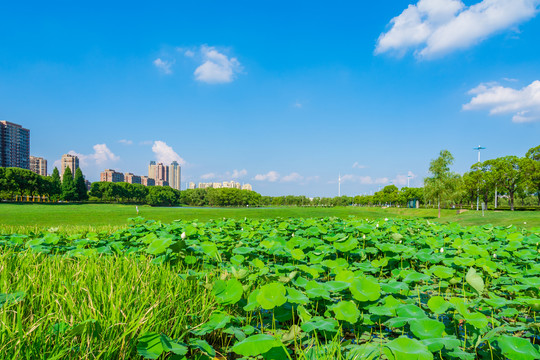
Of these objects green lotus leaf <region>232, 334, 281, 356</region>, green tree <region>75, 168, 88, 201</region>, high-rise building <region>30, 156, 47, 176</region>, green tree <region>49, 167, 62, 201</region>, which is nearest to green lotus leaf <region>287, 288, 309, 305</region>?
green lotus leaf <region>232, 334, 281, 356</region>

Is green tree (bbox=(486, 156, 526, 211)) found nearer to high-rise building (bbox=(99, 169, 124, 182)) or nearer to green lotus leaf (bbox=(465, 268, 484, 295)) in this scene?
green lotus leaf (bbox=(465, 268, 484, 295))

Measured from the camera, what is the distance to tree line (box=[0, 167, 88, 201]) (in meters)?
51.2

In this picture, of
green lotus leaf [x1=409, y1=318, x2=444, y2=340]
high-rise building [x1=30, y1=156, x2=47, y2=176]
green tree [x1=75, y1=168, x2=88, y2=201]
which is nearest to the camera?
green lotus leaf [x1=409, y1=318, x2=444, y2=340]

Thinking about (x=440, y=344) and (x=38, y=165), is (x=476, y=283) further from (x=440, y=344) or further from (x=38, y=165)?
(x=38, y=165)

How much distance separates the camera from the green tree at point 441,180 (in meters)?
29.5

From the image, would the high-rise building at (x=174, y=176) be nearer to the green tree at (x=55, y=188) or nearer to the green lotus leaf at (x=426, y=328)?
the green tree at (x=55, y=188)

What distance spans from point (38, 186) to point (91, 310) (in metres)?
70.9

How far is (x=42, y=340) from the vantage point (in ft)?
4.35

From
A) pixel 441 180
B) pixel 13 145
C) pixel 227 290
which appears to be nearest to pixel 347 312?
pixel 227 290

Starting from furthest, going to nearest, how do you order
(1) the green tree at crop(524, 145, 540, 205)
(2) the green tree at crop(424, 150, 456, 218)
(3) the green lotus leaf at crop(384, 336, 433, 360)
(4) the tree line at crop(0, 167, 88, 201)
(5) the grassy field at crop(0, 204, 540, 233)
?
(4) the tree line at crop(0, 167, 88, 201) → (1) the green tree at crop(524, 145, 540, 205) → (2) the green tree at crop(424, 150, 456, 218) → (5) the grassy field at crop(0, 204, 540, 233) → (3) the green lotus leaf at crop(384, 336, 433, 360)

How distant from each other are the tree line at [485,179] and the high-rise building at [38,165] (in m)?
146

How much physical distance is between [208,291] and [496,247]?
4.24 metres

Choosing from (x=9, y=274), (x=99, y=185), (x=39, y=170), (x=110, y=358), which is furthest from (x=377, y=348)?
(x=39, y=170)

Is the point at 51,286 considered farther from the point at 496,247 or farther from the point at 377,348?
the point at 496,247
